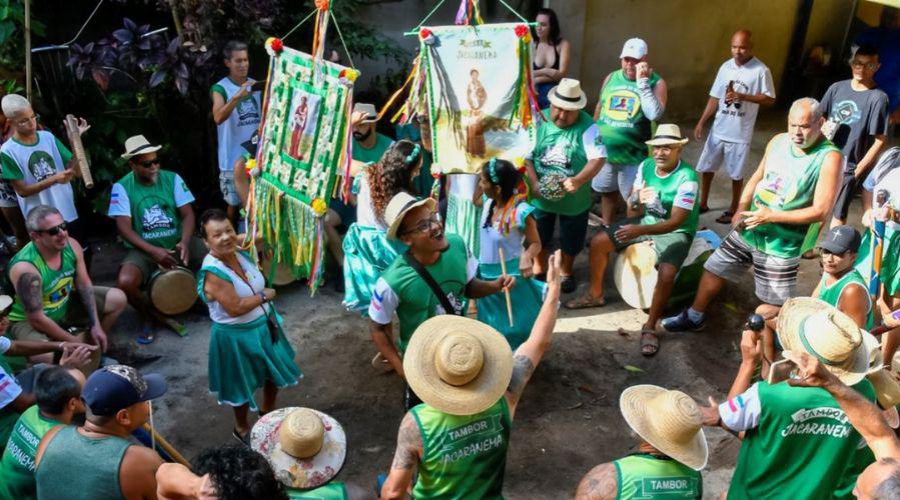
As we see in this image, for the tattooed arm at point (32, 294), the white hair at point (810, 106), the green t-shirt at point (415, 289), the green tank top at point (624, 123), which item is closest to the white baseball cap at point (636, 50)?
the green tank top at point (624, 123)

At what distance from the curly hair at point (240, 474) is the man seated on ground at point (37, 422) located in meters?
1.11

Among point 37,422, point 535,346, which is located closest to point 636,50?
point 535,346

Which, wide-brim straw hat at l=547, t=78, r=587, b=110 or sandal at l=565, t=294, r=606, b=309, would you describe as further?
sandal at l=565, t=294, r=606, b=309

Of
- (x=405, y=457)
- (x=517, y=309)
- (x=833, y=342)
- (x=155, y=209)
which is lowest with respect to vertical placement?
(x=517, y=309)

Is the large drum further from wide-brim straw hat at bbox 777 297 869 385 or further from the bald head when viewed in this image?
wide-brim straw hat at bbox 777 297 869 385

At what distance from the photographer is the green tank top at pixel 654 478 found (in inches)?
124

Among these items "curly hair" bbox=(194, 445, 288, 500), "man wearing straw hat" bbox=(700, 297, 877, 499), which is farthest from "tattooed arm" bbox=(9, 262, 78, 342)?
"man wearing straw hat" bbox=(700, 297, 877, 499)

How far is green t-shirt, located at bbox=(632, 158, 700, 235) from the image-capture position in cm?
612

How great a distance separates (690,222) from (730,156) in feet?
7.01

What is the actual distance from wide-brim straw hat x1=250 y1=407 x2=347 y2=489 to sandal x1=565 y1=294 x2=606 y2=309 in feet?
12.5

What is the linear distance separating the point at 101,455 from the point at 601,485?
2022mm

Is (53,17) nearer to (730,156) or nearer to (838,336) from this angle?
(730,156)

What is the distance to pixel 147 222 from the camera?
6434 mm

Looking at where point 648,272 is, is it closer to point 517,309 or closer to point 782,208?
point 782,208
